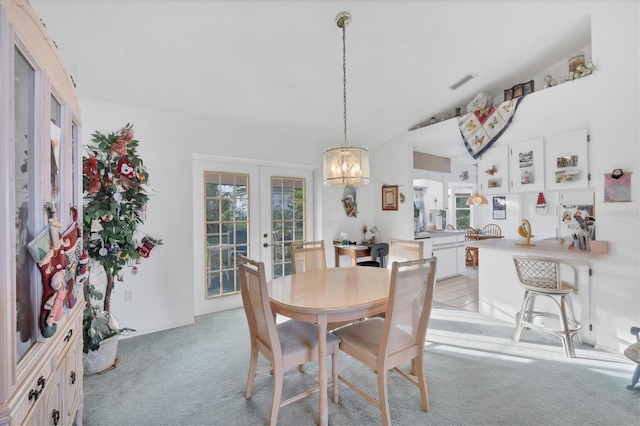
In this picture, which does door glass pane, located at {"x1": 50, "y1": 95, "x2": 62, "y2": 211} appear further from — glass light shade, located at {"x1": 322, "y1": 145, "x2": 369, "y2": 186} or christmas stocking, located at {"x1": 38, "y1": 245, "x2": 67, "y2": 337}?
glass light shade, located at {"x1": 322, "y1": 145, "x2": 369, "y2": 186}

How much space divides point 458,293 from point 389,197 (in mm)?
1814

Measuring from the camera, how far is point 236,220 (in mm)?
3734

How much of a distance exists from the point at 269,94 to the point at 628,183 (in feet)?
11.3

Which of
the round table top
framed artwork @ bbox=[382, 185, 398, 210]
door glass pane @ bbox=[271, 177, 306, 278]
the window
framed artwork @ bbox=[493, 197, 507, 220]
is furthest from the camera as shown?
the window

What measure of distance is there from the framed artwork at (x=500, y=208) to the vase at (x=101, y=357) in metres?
6.80

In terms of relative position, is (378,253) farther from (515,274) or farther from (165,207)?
(165,207)

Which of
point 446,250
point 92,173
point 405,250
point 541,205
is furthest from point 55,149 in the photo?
point 541,205

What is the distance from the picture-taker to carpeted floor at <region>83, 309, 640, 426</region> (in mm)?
1751

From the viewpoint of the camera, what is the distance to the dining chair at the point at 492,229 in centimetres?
614

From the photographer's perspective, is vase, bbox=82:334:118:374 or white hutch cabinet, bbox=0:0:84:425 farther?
vase, bbox=82:334:118:374

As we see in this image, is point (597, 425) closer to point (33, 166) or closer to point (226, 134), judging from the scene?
point (33, 166)

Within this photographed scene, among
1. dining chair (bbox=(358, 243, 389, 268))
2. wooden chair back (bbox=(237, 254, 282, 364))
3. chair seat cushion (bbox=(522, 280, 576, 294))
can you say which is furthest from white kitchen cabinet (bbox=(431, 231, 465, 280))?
wooden chair back (bbox=(237, 254, 282, 364))

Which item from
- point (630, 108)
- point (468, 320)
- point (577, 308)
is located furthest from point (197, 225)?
point (630, 108)

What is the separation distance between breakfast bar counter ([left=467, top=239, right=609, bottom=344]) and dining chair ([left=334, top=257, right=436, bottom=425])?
1.95 m
